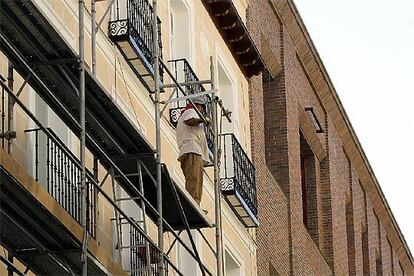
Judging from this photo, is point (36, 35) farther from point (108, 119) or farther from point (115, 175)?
point (115, 175)

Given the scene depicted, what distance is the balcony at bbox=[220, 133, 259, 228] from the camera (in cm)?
3331

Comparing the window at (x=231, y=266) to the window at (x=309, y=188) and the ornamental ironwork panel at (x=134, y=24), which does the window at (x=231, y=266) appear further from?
the window at (x=309, y=188)

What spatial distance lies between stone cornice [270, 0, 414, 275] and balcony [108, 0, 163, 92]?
13230 mm

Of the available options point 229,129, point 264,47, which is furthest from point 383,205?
point 229,129

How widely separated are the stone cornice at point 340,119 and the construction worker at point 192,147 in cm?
1474

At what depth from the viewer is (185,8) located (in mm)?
32781

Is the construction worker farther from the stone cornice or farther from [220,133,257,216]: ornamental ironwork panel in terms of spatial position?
the stone cornice

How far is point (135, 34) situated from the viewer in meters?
27.5

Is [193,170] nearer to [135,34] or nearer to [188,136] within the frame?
[188,136]

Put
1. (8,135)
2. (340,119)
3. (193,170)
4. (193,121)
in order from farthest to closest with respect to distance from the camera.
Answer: (340,119) < (193,170) < (193,121) < (8,135)

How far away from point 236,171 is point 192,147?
7.41 metres

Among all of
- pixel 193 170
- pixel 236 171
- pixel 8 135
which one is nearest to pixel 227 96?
pixel 236 171

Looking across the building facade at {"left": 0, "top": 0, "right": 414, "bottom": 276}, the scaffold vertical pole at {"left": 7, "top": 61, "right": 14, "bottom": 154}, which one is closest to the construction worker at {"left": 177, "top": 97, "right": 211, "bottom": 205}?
the building facade at {"left": 0, "top": 0, "right": 414, "bottom": 276}

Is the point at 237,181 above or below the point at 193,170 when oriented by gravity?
above
